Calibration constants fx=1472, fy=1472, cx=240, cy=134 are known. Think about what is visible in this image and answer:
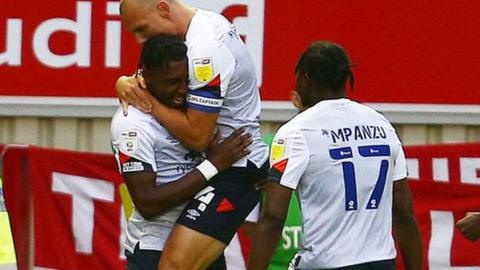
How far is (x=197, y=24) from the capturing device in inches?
237

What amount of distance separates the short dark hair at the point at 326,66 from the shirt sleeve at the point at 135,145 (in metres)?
0.68

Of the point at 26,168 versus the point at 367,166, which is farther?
the point at 26,168

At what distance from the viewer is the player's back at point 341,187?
5805 mm

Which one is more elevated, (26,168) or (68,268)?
(26,168)

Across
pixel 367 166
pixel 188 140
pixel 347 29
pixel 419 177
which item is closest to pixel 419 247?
pixel 367 166

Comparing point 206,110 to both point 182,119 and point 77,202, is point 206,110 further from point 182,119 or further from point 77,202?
point 77,202

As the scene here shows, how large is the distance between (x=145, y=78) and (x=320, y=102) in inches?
28.1

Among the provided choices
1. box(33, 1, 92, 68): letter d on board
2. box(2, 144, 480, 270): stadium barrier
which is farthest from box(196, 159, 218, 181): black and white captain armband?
box(33, 1, 92, 68): letter d on board

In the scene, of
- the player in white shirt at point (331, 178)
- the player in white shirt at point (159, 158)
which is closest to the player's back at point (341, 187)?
the player in white shirt at point (331, 178)

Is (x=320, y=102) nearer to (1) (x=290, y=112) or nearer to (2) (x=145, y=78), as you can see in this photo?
(2) (x=145, y=78)

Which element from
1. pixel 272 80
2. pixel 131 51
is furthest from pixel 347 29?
pixel 131 51

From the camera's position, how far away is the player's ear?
591cm

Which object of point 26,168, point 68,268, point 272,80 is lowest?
point 68,268

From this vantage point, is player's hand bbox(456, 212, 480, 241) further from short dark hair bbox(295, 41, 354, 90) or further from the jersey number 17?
short dark hair bbox(295, 41, 354, 90)
